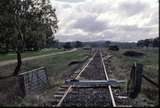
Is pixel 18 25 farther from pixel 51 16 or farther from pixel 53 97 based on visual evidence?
pixel 53 97

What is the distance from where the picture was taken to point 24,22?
27.5 meters

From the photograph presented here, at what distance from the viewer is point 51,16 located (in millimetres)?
29469

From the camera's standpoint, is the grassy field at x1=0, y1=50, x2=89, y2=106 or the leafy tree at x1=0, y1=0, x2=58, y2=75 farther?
the leafy tree at x1=0, y1=0, x2=58, y2=75

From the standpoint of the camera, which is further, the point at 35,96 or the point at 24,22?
the point at 24,22

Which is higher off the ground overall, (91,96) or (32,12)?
(32,12)

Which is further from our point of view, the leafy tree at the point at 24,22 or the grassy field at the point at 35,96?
the leafy tree at the point at 24,22

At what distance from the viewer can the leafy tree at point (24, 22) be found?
26797 mm

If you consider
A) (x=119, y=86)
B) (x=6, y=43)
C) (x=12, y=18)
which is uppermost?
(x=12, y=18)

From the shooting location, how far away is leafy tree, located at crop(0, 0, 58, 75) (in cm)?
2680

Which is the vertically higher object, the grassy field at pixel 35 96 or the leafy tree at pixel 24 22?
the leafy tree at pixel 24 22

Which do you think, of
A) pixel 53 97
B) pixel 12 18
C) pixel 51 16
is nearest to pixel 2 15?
pixel 12 18

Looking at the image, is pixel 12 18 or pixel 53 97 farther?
pixel 12 18

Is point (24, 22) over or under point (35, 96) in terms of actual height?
over

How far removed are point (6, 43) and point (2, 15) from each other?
2.38 metres
